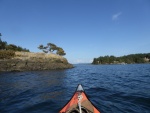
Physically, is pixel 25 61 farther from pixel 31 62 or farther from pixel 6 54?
pixel 6 54

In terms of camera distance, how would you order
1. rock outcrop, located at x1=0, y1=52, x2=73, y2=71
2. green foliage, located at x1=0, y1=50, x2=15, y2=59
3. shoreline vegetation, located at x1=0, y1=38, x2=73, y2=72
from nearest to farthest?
1. rock outcrop, located at x1=0, y1=52, x2=73, y2=71
2. shoreline vegetation, located at x1=0, y1=38, x2=73, y2=72
3. green foliage, located at x1=0, y1=50, x2=15, y2=59

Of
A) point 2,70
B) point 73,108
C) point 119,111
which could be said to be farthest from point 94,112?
point 2,70

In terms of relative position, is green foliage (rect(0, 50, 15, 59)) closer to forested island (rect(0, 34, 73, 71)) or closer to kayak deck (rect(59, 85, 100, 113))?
forested island (rect(0, 34, 73, 71))

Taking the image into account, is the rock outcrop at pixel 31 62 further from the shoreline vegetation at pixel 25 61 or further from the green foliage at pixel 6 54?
the green foliage at pixel 6 54

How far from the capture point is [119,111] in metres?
10.2

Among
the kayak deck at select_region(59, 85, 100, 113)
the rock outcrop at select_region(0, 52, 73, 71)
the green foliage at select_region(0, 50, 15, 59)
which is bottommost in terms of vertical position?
the kayak deck at select_region(59, 85, 100, 113)

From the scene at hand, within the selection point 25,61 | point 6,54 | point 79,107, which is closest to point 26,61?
point 25,61

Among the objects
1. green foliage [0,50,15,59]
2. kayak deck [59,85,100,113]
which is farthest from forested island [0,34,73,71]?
kayak deck [59,85,100,113]

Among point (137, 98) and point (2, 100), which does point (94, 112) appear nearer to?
point (137, 98)

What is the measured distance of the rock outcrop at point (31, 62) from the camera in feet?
164

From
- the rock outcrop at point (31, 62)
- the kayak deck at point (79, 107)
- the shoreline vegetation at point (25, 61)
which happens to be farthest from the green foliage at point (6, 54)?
the kayak deck at point (79, 107)

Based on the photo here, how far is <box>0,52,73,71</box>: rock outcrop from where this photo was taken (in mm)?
49972

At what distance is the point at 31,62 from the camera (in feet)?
182

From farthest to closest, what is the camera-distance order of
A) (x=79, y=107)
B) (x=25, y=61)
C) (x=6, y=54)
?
(x=25, y=61) < (x=6, y=54) < (x=79, y=107)
